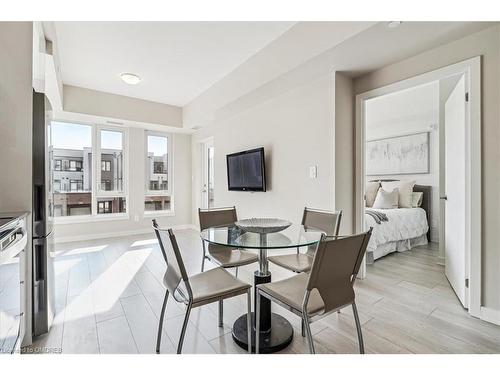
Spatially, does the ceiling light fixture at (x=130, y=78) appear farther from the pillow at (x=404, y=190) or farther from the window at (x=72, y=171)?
the pillow at (x=404, y=190)

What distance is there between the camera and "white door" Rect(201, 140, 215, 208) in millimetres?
5711

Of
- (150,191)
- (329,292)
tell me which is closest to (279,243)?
(329,292)

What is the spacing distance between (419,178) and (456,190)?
2531mm

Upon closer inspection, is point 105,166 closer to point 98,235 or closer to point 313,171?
point 98,235

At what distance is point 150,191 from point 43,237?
394 centimetres

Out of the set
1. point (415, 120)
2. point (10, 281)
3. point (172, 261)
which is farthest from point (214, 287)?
point (415, 120)

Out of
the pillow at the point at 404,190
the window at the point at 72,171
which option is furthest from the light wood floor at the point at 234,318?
the window at the point at 72,171

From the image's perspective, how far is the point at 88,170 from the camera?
4.95 m

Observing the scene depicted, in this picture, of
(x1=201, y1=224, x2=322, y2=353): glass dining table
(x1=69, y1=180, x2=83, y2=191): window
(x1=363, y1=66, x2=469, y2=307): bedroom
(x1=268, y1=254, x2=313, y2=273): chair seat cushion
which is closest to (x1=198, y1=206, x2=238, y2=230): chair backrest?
(x1=201, y1=224, x2=322, y2=353): glass dining table

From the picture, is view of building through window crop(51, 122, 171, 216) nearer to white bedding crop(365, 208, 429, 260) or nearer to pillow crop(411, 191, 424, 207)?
white bedding crop(365, 208, 429, 260)

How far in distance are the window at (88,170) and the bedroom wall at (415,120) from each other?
5.03 metres

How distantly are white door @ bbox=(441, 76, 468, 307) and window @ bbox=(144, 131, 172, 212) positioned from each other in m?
5.13

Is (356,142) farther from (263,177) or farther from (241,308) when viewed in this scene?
(241,308)

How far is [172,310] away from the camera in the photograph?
2.10m
